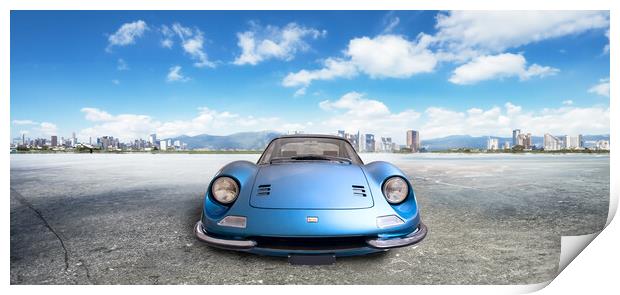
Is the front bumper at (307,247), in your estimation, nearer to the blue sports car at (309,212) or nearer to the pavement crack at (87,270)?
the blue sports car at (309,212)

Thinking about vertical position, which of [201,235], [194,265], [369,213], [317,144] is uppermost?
[317,144]

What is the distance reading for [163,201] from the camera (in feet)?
16.7

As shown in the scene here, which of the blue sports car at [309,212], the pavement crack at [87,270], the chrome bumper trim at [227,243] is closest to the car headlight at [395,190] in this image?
the blue sports car at [309,212]

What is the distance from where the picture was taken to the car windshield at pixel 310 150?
345cm

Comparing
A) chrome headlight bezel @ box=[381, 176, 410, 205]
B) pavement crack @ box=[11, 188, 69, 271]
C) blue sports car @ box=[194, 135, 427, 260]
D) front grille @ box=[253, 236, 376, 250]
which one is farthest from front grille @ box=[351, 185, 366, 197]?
pavement crack @ box=[11, 188, 69, 271]

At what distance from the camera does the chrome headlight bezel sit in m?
2.64

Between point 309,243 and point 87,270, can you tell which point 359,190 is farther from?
point 87,270

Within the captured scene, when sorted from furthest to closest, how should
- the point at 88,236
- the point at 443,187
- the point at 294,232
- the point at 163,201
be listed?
1. the point at 443,187
2. the point at 163,201
3. the point at 88,236
4. the point at 294,232

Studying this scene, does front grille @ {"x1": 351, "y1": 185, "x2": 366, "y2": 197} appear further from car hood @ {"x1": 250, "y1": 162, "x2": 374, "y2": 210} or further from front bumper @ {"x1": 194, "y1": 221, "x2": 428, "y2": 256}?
front bumper @ {"x1": 194, "y1": 221, "x2": 428, "y2": 256}

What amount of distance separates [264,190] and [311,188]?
0.34m

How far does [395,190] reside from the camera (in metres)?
2.69

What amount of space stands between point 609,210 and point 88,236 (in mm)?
5958

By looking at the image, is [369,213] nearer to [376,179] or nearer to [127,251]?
[376,179]
